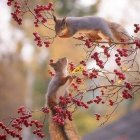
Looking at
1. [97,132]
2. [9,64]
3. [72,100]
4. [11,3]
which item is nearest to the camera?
[72,100]

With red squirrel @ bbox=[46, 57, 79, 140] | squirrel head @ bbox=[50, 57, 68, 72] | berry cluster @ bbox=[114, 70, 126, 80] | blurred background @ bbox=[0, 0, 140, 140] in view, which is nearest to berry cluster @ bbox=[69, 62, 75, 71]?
red squirrel @ bbox=[46, 57, 79, 140]

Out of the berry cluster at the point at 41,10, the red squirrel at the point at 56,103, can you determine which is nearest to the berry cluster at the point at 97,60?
the red squirrel at the point at 56,103

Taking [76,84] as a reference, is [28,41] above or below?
above

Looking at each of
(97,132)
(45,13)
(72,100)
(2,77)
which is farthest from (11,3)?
(2,77)

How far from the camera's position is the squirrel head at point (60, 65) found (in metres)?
3.77

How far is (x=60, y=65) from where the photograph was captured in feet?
12.6

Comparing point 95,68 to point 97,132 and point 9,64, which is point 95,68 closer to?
point 97,132

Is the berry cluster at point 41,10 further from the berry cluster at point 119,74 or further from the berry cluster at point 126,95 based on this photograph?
the berry cluster at point 126,95

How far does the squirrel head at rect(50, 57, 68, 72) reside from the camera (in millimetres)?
3768

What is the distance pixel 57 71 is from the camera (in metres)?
3.79

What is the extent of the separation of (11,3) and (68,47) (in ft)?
46.1

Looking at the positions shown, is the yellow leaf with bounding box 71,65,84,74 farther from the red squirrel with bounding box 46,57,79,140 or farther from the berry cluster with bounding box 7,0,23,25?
the berry cluster with bounding box 7,0,23,25

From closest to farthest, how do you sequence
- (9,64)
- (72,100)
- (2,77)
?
(72,100) < (2,77) < (9,64)

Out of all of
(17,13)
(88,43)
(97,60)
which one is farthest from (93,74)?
(17,13)
